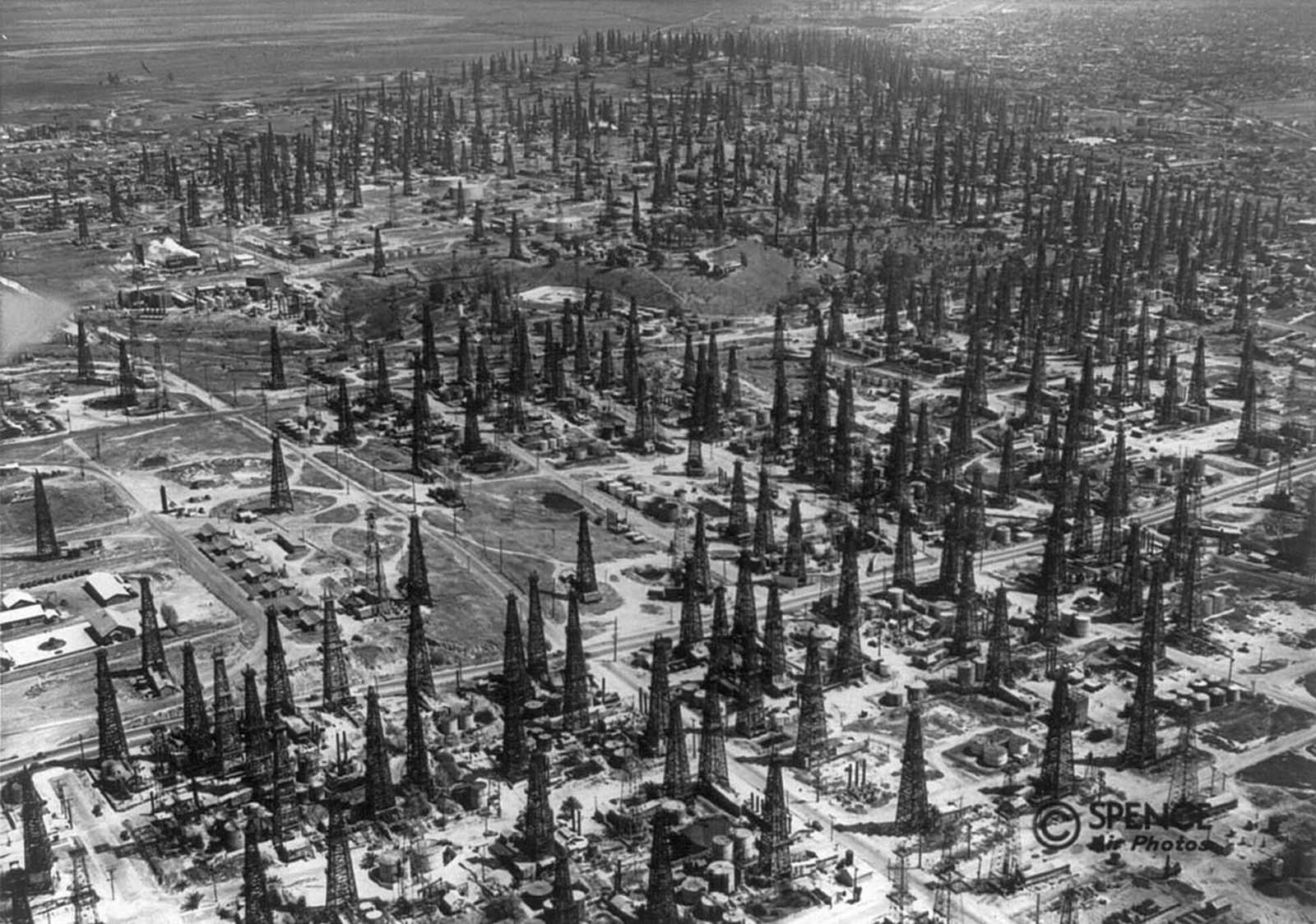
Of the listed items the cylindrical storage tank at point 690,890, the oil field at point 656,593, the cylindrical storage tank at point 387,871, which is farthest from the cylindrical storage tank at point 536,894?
the cylindrical storage tank at point 387,871

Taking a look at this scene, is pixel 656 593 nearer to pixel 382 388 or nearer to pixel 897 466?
pixel 897 466

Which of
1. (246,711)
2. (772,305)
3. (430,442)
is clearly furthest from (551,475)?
(772,305)

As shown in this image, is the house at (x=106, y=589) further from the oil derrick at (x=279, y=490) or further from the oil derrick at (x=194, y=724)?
the oil derrick at (x=194, y=724)

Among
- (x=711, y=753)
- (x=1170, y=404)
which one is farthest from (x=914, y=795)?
(x=1170, y=404)

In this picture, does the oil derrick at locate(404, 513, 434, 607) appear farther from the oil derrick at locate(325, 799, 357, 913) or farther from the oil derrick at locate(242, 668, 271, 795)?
the oil derrick at locate(325, 799, 357, 913)

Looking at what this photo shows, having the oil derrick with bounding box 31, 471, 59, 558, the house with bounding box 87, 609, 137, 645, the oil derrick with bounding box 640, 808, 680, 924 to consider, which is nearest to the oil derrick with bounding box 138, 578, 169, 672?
the house with bounding box 87, 609, 137, 645

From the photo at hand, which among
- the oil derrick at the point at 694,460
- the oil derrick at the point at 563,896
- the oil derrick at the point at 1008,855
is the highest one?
the oil derrick at the point at 563,896

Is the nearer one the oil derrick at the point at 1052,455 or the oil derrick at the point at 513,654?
the oil derrick at the point at 513,654

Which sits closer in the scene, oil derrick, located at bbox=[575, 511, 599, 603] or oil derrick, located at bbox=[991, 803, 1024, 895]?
oil derrick, located at bbox=[991, 803, 1024, 895]
